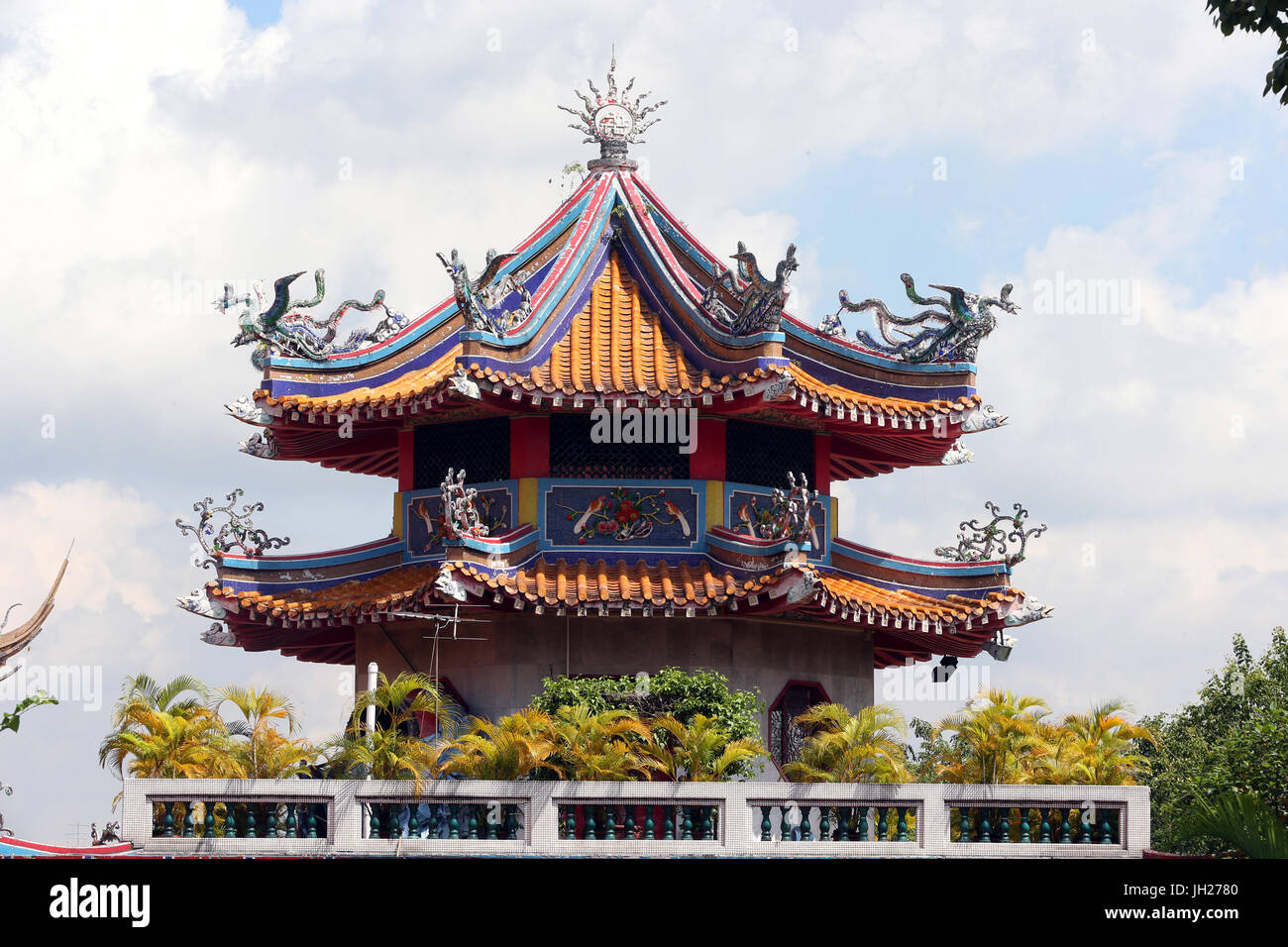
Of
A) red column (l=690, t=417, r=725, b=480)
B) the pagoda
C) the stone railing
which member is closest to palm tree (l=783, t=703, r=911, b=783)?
the stone railing

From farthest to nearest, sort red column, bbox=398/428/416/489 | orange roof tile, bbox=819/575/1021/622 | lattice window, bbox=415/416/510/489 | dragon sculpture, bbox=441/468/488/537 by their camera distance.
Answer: red column, bbox=398/428/416/489, lattice window, bbox=415/416/510/489, orange roof tile, bbox=819/575/1021/622, dragon sculpture, bbox=441/468/488/537

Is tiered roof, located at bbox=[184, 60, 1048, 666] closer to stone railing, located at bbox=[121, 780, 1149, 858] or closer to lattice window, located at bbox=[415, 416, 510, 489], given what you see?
lattice window, located at bbox=[415, 416, 510, 489]

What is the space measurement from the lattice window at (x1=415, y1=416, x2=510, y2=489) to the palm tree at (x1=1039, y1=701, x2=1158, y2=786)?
29.0 feet

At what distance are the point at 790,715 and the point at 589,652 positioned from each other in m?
3.24

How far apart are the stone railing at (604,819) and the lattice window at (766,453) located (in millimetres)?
7200

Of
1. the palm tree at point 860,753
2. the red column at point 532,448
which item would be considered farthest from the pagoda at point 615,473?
the palm tree at point 860,753

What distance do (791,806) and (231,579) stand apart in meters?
10.00

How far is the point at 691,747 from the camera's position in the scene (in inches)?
918

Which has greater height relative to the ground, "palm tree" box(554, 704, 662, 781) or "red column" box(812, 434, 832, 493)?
"red column" box(812, 434, 832, 493)

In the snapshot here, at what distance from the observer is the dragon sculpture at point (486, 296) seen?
1077 inches

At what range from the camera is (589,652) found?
27766mm

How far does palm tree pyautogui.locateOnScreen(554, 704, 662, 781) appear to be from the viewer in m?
22.8
